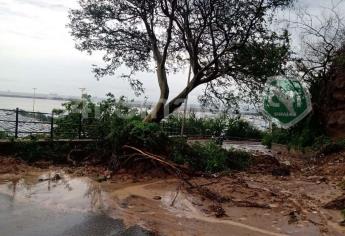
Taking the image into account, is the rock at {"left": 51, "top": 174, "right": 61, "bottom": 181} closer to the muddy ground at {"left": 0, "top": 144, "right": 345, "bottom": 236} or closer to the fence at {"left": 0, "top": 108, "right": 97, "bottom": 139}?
the muddy ground at {"left": 0, "top": 144, "right": 345, "bottom": 236}

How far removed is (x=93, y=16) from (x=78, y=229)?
10665 mm

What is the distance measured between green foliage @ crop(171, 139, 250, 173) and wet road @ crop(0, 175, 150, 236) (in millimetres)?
3810

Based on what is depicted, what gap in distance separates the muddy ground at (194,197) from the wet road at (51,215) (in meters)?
0.04

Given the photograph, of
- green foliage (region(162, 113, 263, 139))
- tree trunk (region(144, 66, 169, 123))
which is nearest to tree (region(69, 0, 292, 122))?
tree trunk (region(144, 66, 169, 123))

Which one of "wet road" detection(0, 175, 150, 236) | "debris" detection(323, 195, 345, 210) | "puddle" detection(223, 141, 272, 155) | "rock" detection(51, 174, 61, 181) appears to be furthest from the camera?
"puddle" detection(223, 141, 272, 155)

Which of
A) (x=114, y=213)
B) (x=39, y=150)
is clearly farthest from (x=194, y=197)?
(x=39, y=150)

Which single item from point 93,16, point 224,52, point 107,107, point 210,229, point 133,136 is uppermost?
point 93,16

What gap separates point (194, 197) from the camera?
8.70 meters

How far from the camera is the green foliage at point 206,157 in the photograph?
11.7 m

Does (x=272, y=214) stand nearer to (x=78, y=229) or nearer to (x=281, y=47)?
(x=78, y=229)

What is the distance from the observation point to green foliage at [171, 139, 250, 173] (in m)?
11.7

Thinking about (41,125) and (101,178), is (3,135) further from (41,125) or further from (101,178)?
(101,178)

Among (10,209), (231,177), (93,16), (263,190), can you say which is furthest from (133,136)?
(93,16)

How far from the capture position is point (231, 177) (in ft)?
35.2
